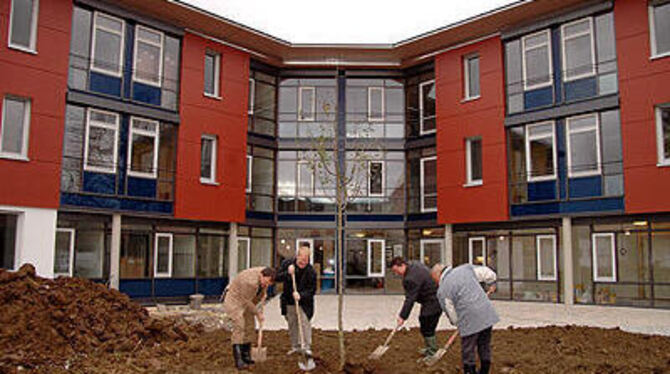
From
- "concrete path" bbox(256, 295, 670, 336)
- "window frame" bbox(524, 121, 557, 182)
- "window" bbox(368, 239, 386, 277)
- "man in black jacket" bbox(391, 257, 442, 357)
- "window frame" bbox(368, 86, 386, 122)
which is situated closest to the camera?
"man in black jacket" bbox(391, 257, 442, 357)

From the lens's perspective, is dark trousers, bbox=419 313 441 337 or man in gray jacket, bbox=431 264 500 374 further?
dark trousers, bbox=419 313 441 337

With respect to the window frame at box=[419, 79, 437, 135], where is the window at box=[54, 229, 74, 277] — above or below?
below

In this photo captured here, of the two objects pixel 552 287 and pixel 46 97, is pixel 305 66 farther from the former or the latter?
pixel 552 287

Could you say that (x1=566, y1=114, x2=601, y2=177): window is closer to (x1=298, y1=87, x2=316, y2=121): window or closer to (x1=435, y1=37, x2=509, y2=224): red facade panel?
(x1=435, y1=37, x2=509, y2=224): red facade panel

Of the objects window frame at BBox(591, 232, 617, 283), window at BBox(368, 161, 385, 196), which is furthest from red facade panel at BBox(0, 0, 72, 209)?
window frame at BBox(591, 232, 617, 283)

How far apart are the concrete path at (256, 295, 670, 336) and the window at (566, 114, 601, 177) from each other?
430 cm

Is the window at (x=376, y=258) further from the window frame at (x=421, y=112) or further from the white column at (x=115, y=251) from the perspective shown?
the white column at (x=115, y=251)

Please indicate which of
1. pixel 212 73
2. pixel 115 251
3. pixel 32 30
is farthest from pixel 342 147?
pixel 32 30

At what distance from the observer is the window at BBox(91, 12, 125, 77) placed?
58.1 feet

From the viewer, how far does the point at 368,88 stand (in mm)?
24875

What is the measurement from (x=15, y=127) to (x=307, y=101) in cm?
1175

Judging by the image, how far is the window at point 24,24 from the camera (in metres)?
15.9

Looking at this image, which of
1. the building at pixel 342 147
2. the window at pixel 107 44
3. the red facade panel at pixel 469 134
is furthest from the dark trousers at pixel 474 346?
the window at pixel 107 44

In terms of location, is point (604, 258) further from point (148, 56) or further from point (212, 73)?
point (148, 56)
